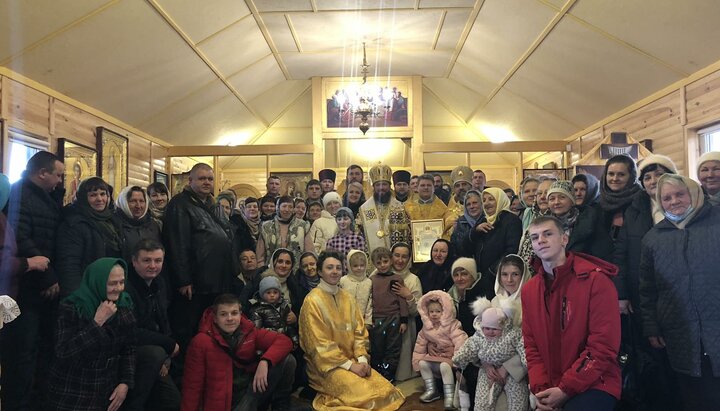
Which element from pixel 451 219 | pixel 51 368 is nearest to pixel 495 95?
pixel 451 219

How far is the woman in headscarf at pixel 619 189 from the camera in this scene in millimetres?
3520

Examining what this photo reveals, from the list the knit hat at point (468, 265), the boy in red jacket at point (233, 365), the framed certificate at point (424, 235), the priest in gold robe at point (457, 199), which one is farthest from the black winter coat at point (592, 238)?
the boy in red jacket at point (233, 365)

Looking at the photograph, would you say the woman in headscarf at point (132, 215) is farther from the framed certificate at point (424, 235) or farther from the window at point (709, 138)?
the window at point (709, 138)


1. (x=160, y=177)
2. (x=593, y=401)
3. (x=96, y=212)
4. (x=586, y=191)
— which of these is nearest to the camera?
(x=593, y=401)

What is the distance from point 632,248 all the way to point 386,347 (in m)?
2.14

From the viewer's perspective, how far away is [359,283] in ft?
15.7

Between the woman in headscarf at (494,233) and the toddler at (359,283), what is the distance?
3.15 ft

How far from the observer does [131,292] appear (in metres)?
3.46

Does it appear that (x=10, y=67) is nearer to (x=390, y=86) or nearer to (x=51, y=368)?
(x=51, y=368)

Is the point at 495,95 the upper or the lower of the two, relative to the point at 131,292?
upper

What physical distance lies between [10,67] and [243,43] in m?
3.65

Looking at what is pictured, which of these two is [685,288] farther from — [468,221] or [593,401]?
[468,221]

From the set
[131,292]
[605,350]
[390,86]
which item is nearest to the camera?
[605,350]

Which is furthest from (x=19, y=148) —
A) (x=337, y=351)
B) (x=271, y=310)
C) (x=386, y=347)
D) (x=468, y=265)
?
(x=468, y=265)
